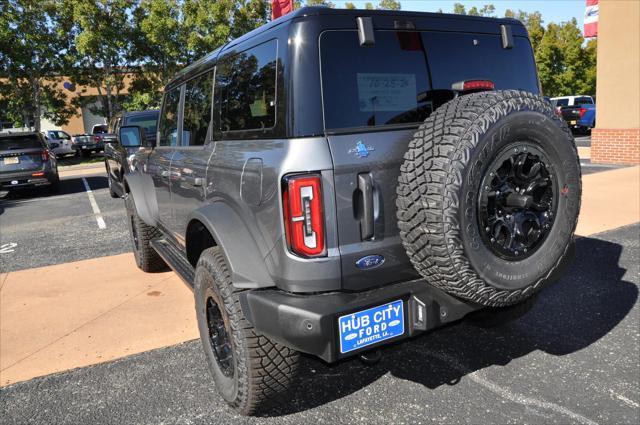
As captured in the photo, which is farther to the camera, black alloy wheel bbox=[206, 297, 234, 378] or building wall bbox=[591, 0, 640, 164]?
building wall bbox=[591, 0, 640, 164]

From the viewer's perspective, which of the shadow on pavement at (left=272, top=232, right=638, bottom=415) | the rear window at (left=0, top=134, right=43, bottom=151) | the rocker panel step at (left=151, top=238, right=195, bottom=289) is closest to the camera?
the shadow on pavement at (left=272, top=232, right=638, bottom=415)

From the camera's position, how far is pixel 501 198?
2.29 meters

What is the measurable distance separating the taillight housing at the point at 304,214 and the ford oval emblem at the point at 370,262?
18cm

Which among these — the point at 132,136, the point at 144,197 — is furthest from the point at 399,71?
the point at 144,197

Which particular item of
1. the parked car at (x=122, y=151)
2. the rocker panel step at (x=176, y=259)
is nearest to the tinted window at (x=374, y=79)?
the rocker panel step at (x=176, y=259)

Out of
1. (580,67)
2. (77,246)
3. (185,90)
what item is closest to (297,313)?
(185,90)

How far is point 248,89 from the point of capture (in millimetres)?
2654

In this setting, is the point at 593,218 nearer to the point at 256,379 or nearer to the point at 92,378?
the point at 256,379

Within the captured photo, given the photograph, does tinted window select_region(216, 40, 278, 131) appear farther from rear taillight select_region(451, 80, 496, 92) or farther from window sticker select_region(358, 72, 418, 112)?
rear taillight select_region(451, 80, 496, 92)

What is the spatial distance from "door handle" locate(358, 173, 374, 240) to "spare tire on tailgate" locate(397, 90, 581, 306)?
13 centimetres

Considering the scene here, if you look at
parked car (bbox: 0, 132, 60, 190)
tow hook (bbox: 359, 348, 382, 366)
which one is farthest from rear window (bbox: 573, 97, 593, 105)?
tow hook (bbox: 359, 348, 382, 366)

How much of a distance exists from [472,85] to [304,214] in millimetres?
1157

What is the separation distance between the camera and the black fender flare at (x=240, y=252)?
2375 millimetres

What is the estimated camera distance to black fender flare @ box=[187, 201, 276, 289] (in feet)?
7.79
